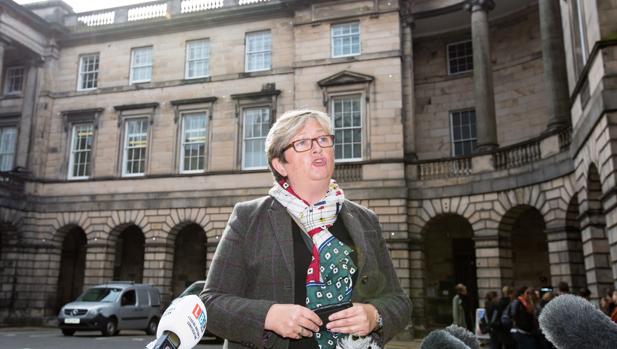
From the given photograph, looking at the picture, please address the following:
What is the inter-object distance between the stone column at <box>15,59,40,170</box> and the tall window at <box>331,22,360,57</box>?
1380 cm

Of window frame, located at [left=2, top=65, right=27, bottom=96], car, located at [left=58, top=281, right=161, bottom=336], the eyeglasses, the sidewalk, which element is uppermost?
window frame, located at [left=2, top=65, right=27, bottom=96]

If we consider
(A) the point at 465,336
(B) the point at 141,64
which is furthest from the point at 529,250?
(A) the point at 465,336

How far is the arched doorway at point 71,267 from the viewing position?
82.3 ft

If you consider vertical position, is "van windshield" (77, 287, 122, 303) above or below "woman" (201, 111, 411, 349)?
below

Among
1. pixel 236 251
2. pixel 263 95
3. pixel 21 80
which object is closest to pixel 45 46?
pixel 21 80

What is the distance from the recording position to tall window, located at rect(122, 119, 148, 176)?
23000 millimetres

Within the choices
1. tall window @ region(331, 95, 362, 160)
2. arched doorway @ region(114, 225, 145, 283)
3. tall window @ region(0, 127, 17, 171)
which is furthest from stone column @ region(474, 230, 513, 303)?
tall window @ region(0, 127, 17, 171)

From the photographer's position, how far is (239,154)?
2155 cm

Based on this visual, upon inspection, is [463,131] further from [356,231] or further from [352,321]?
[352,321]

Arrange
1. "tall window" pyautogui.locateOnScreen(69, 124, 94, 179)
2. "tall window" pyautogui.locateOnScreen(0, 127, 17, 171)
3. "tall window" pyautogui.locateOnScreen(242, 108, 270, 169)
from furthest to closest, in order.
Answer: "tall window" pyautogui.locateOnScreen(0, 127, 17, 171) → "tall window" pyautogui.locateOnScreen(69, 124, 94, 179) → "tall window" pyautogui.locateOnScreen(242, 108, 270, 169)

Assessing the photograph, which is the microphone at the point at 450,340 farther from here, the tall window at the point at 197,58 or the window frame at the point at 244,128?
the tall window at the point at 197,58

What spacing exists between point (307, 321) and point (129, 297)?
58.7 ft

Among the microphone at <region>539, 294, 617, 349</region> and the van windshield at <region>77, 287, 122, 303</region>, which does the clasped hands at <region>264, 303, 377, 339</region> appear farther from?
the van windshield at <region>77, 287, 122, 303</region>

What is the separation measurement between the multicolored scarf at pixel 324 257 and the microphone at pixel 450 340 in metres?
0.61
